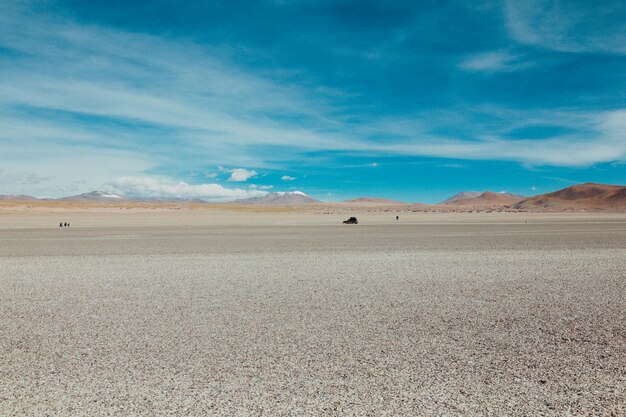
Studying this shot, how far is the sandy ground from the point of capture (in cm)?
458

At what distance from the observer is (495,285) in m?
11.1

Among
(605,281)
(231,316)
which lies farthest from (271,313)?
(605,281)

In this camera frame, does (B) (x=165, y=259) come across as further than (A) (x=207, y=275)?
Yes

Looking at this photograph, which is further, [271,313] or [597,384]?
[271,313]

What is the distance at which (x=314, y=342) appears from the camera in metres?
6.52

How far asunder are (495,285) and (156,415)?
9.27 metres

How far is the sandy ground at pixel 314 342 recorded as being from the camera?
4.58 m

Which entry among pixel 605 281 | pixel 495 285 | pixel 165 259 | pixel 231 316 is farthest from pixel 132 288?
pixel 605 281

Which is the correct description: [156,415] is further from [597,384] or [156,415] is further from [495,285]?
[495,285]

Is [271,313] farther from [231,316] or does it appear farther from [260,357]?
[260,357]

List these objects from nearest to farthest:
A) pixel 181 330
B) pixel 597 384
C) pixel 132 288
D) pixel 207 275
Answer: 1. pixel 597 384
2. pixel 181 330
3. pixel 132 288
4. pixel 207 275

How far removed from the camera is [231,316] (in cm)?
808

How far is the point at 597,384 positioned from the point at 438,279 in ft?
23.2

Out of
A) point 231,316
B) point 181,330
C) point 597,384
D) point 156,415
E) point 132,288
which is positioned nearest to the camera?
point 156,415
